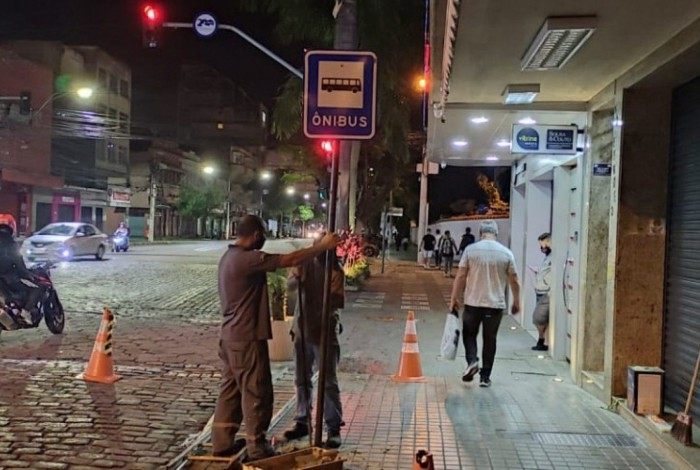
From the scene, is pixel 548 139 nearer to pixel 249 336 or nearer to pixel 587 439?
pixel 587 439

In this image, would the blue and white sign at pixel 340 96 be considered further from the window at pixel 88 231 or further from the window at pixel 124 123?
the window at pixel 124 123

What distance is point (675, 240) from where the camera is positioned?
6.66 metres

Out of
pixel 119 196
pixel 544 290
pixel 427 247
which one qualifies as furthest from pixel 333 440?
pixel 119 196

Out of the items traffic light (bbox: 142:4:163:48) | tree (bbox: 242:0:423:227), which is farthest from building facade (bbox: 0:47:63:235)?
traffic light (bbox: 142:4:163:48)

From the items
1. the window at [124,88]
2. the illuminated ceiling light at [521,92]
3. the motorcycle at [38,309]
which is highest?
the window at [124,88]

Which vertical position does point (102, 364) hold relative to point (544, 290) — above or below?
below

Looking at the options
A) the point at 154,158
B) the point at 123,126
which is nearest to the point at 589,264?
the point at 123,126

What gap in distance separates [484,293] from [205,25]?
12.0 m

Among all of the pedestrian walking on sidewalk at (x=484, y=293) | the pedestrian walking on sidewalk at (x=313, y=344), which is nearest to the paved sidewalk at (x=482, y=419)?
the pedestrian walking on sidewalk at (x=313, y=344)

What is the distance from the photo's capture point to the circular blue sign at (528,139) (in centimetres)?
909

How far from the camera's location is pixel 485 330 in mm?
7988

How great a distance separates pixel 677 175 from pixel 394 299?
1146 cm

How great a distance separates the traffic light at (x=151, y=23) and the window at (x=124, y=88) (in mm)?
45315

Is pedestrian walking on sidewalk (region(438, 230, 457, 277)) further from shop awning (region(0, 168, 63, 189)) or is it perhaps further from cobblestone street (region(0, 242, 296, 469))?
shop awning (region(0, 168, 63, 189))
